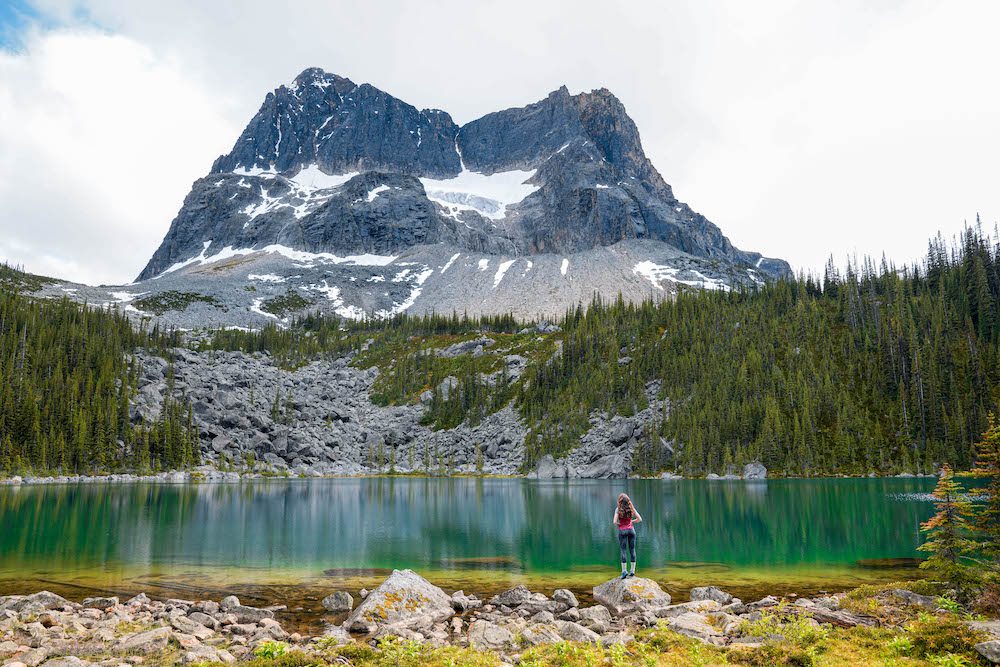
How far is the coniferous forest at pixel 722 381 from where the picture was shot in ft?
341

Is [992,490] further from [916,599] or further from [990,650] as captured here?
[990,650]

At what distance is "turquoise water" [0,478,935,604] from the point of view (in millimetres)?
25266

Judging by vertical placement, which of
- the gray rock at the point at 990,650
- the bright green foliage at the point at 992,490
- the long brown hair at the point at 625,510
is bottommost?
the gray rock at the point at 990,650

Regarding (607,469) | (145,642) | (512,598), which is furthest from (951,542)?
(607,469)

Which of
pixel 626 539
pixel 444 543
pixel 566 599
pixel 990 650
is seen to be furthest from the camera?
pixel 444 543

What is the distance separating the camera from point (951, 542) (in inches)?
670

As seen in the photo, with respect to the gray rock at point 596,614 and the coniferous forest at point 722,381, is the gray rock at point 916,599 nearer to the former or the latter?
the gray rock at point 596,614

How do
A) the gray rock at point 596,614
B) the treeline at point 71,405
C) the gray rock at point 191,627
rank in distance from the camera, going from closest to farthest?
the gray rock at point 191,627 < the gray rock at point 596,614 < the treeline at point 71,405

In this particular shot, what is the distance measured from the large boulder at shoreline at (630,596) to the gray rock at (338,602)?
866cm

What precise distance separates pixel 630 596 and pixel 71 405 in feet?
390

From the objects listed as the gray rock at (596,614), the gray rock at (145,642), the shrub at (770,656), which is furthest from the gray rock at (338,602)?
the shrub at (770,656)

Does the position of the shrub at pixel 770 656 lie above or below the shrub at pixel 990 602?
below

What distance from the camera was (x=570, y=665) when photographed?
11859 mm

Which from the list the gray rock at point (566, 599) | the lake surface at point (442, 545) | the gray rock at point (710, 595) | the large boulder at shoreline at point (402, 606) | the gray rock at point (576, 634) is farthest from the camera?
the lake surface at point (442, 545)
